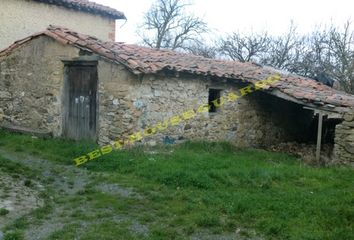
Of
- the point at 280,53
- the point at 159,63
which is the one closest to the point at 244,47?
the point at 280,53

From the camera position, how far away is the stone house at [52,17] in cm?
1345

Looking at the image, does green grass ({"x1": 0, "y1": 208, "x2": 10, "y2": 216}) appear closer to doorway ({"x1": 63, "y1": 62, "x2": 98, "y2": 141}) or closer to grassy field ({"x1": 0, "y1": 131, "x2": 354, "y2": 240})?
grassy field ({"x1": 0, "y1": 131, "x2": 354, "y2": 240})

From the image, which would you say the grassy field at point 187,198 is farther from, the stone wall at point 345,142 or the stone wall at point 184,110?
the stone wall at point 345,142

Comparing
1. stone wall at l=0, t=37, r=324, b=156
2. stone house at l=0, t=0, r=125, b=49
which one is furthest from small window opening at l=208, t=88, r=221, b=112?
stone house at l=0, t=0, r=125, b=49

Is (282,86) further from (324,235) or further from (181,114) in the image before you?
(324,235)

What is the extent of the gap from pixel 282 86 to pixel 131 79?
445cm

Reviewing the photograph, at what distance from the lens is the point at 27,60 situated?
11.5m

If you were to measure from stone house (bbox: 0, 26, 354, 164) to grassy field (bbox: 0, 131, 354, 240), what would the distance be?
88cm

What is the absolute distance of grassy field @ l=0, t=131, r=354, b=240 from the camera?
517 centimetres

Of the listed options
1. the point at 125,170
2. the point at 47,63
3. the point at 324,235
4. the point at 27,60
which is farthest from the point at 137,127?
the point at 324,235

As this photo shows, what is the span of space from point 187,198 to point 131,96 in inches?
152

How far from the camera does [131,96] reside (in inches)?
382

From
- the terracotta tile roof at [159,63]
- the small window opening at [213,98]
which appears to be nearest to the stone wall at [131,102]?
the small window opening at [213,98]

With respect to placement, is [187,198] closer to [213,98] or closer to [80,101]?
[80,101]
